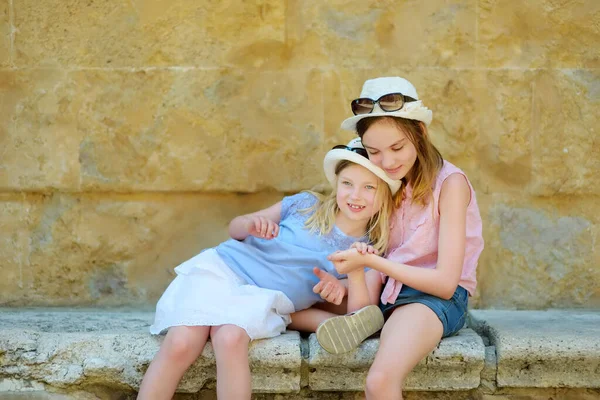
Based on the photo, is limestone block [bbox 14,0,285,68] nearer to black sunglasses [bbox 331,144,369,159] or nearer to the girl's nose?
black sunglasses [bbox 331,144,369,159]

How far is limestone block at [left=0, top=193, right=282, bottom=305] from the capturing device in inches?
141

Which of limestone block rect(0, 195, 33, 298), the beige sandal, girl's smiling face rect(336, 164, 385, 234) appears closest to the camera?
the beige sandal

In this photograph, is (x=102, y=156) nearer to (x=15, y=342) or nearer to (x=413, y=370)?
(x=15, y=342)

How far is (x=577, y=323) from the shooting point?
3.20 metres

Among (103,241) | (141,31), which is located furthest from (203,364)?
(141,31)

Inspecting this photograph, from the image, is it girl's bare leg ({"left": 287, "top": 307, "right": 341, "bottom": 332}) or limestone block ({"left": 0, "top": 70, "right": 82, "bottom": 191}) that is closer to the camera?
girl's bare leg ({"left": 287, "top": 307, "right": 341, "bottom": 332})

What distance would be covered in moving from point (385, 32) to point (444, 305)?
1.29 m

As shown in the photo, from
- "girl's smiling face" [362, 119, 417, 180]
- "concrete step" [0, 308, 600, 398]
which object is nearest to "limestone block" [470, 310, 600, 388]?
"concrete step" [0, 308, 600, 398]

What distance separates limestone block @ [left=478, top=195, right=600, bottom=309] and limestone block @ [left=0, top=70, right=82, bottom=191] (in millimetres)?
1843

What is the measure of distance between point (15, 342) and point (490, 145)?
2073mm

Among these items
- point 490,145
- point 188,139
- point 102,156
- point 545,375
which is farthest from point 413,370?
point 102,156

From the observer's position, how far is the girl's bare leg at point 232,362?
2.64 m

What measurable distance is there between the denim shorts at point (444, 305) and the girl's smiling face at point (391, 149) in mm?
422

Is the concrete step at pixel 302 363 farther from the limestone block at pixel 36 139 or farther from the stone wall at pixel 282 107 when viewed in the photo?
the limestone block at pixel 36 139
